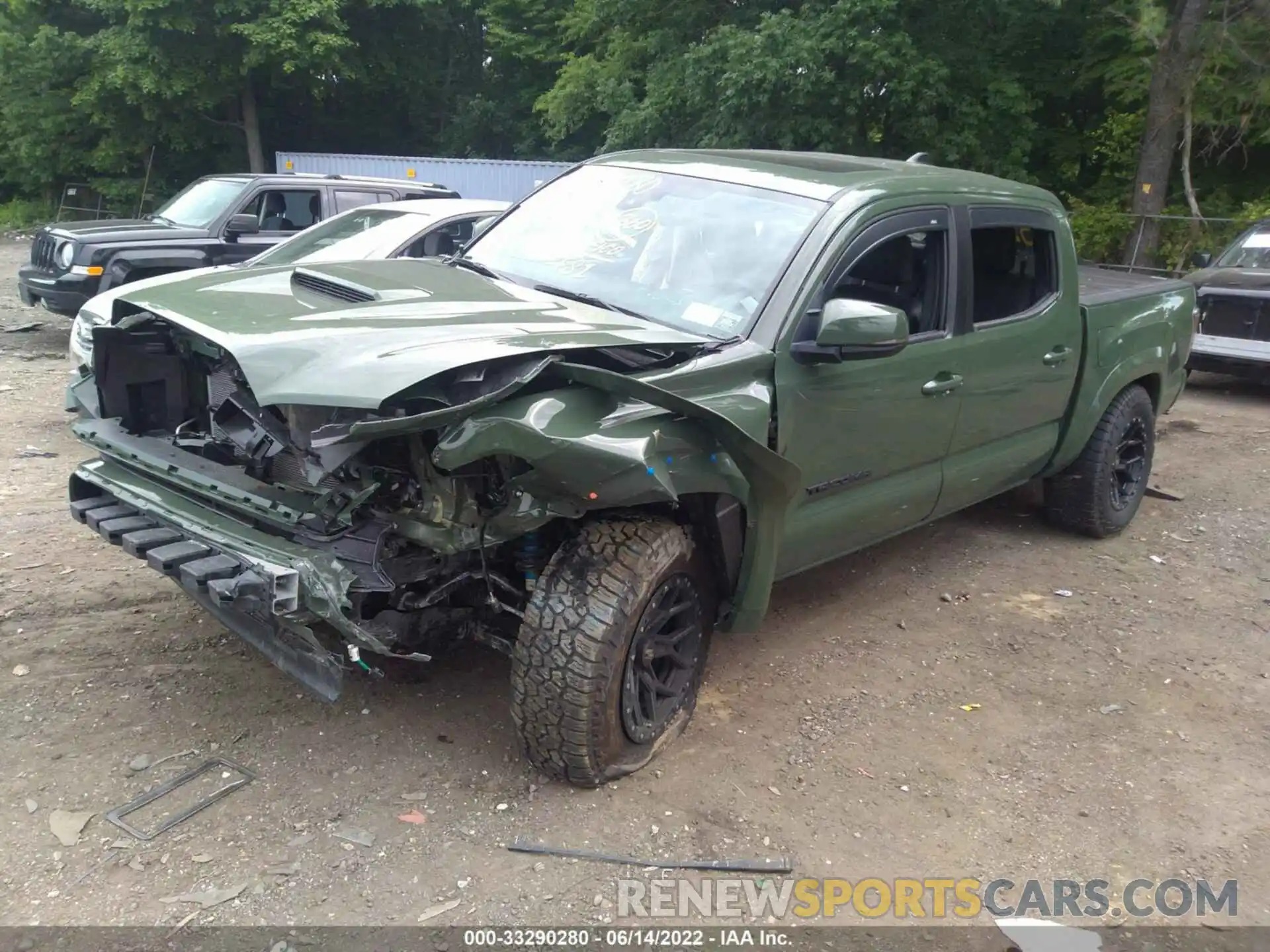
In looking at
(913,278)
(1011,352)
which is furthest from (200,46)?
(1011,352)

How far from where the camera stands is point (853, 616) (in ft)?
15.6

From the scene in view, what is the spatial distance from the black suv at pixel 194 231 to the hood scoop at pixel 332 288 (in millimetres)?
6317

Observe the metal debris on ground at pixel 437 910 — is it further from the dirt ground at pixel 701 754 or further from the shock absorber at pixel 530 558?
the shock absorber at pixel 530 558

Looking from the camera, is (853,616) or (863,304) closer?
(863,304)

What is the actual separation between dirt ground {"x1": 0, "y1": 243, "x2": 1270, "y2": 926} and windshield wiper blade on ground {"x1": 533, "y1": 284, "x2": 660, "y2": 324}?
146cm

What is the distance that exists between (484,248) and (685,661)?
2016 mm

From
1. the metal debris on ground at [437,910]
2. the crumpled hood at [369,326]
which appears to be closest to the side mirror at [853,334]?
the crumpled hood at [369,326]

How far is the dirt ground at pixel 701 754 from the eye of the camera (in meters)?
2.90

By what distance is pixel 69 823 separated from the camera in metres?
3.01

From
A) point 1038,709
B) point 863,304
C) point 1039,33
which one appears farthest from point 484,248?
point 1039,33

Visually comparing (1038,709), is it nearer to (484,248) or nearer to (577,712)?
(577,712)

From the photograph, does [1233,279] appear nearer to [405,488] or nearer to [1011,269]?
[1011,269]

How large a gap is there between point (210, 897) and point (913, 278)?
11.0 feet

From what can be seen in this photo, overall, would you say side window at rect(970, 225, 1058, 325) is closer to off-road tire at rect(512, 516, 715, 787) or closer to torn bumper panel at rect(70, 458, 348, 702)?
off-road tire at rect(512, 516, 715, 787)
